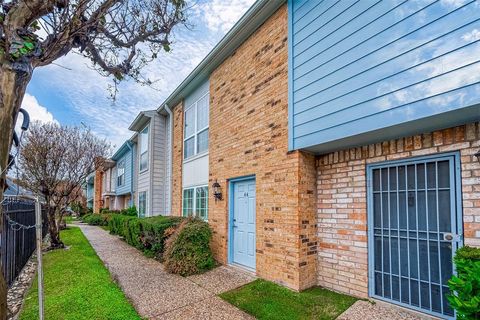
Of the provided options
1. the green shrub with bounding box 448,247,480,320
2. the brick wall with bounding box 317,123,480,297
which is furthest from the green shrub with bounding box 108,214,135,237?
the green shrub with bounding box 448,247,480,320

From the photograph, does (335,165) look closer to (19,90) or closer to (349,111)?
(349,111)

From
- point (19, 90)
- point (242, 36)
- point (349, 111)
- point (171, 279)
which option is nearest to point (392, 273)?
point (349, 111)

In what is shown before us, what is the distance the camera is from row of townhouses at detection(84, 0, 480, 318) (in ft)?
11.8

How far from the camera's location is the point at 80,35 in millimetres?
3701

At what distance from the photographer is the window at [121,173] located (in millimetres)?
21859

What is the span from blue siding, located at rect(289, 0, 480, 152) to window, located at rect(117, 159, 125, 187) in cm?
1912

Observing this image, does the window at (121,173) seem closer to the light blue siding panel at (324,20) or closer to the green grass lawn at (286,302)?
the green grass lawn at (286,302)

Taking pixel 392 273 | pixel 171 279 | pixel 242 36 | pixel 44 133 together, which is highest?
pixel 242 36

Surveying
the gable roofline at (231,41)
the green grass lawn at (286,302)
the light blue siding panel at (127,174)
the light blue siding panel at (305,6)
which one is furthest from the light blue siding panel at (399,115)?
the light blue siding panel at (127,174)

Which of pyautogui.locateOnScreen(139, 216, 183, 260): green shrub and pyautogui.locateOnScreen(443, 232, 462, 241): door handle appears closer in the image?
pyautogui.locateOnScreen(443, 232, 462, 241): door handle

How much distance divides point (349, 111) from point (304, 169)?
148 centimetres

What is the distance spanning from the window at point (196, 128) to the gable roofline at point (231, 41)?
69 cm

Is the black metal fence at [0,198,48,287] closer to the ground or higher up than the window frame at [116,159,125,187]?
closer to the ground

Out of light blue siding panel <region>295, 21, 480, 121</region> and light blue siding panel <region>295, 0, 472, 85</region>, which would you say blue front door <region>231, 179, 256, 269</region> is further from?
light blue siding panel <region>295, 0, 472, 85</region>
